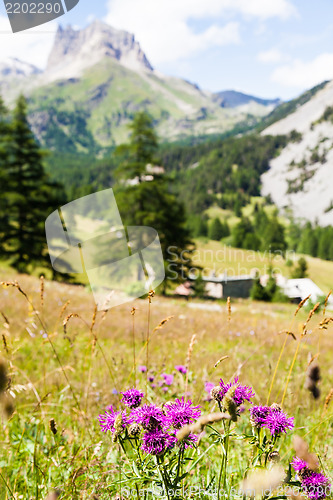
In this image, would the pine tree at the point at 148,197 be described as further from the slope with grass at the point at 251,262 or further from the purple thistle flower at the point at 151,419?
the purple thistle flower at the point at 151,419

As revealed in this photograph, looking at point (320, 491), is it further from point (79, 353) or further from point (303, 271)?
point (303, 271)

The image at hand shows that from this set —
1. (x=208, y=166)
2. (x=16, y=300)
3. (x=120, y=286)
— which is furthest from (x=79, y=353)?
(x=208, y=166)

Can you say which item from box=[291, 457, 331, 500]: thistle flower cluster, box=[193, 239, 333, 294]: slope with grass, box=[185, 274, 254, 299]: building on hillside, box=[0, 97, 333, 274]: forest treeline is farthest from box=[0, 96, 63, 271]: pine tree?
box=[193, 239, 333, 294]: slope with grass

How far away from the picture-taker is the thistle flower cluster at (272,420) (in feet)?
3.94

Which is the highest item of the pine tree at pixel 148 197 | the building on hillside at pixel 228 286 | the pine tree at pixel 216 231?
the pine tree at pixel 148 197

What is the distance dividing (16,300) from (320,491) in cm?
753

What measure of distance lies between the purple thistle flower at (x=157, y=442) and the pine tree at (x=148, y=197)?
82.9 ft

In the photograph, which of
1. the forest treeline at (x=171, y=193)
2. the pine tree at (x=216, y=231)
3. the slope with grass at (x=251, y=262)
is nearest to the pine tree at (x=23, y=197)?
the forest treeline at (x=171, y=193)

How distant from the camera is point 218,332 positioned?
782 centimetres

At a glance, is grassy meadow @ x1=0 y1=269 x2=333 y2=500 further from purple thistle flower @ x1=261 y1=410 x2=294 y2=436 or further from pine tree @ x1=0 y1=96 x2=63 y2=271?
pine tree @ x1=0 y1=96 x2=63 y2=271

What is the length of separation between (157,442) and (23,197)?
87.3 feet

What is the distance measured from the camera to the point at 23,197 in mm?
25250

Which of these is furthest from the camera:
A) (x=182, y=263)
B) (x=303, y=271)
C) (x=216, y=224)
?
(x=216, y=224)

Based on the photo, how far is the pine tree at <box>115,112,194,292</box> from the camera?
26.8m
